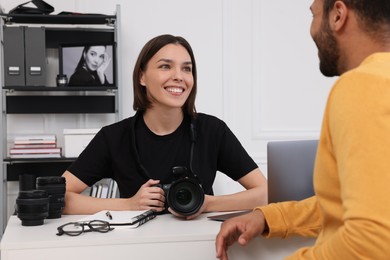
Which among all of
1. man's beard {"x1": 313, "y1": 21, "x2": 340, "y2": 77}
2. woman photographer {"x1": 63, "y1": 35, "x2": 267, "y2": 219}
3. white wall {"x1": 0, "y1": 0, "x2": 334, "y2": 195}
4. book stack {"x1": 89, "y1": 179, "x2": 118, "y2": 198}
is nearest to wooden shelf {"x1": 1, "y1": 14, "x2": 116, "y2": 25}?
white wall {"x1": 0, "y1": 0, "x2": 334, "y2": 195}

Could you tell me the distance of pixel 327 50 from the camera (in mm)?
915

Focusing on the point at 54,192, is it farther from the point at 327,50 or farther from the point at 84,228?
the point at 327,50

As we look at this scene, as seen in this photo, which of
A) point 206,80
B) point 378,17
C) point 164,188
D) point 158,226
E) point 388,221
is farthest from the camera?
point 206,80

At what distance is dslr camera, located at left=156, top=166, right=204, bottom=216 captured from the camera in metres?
1.49

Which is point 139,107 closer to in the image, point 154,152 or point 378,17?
point 154,152

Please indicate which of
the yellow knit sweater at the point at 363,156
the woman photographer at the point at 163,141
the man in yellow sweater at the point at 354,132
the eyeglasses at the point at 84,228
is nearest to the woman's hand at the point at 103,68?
the woman photographer at the point at 163,141

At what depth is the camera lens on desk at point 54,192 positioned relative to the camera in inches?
59.6

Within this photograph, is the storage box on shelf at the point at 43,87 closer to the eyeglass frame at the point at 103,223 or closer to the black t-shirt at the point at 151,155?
the black t-shirt at the point at 151,155

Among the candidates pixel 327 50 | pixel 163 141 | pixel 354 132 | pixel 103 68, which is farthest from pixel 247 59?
pixel 354 132

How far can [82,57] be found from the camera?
3.32 meters

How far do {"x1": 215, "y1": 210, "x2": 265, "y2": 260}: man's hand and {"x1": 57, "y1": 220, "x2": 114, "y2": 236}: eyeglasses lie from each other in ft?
0.98

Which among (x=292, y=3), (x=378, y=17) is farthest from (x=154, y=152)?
(x=292, y=3)

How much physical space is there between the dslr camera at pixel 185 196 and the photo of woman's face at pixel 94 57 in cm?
194

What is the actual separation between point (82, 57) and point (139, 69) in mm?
1286
